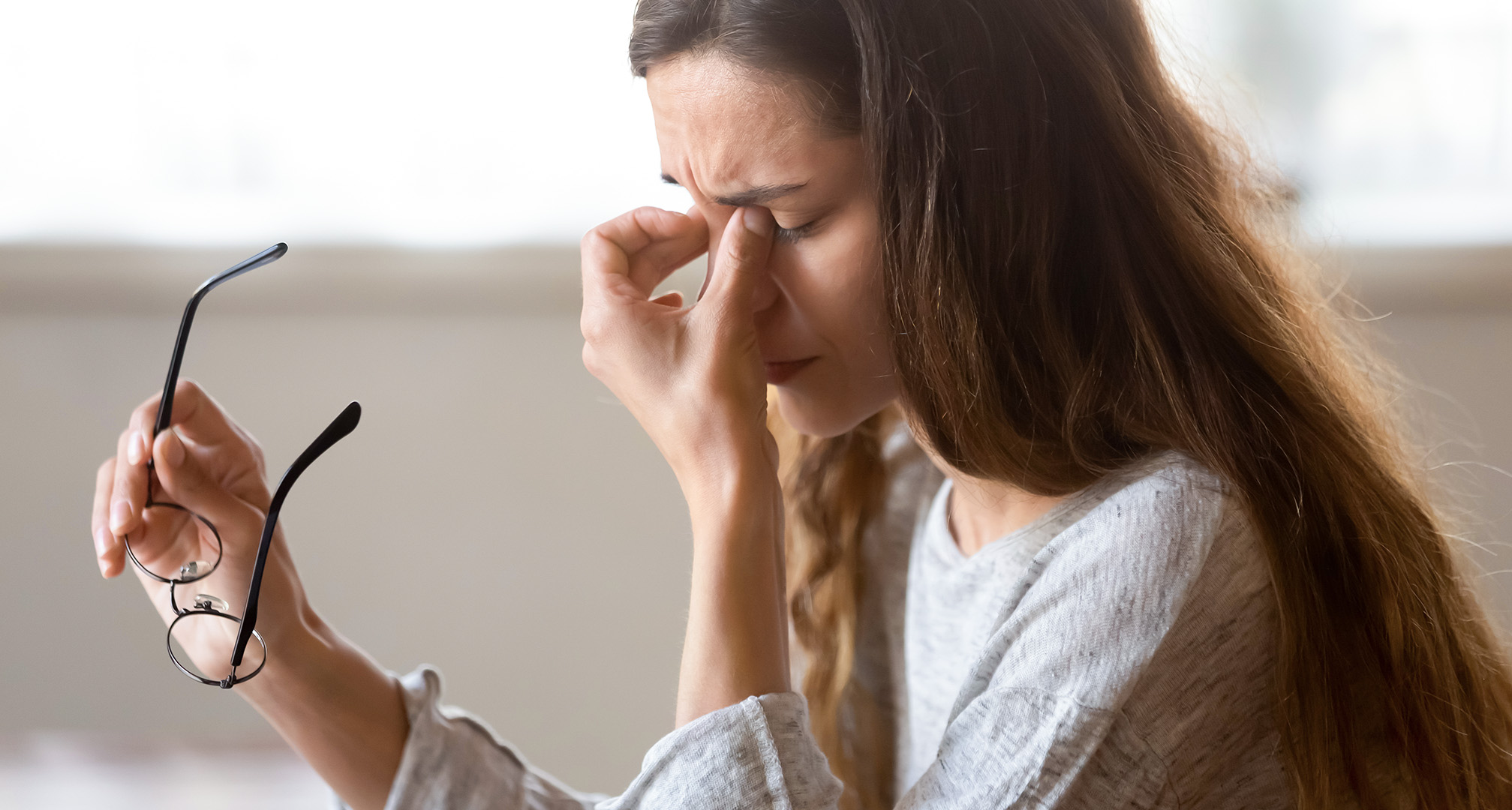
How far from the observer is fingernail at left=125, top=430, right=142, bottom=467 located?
76 centimetres

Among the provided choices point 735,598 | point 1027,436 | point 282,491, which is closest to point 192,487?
point 282,491

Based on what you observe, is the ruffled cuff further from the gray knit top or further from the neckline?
the neckline

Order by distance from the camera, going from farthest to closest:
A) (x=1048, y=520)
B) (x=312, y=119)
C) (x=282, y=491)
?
(x=312, y=119), (x=1048, y=520), (x=282, y=491)

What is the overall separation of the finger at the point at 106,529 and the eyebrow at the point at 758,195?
477 millimetres

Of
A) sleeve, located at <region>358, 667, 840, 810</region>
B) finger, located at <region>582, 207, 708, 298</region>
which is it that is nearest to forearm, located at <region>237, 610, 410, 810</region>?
sleeve, located at <region>358, 667, 840, 810</region>

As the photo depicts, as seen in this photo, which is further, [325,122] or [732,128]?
[325,122]

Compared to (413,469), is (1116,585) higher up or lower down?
higher up

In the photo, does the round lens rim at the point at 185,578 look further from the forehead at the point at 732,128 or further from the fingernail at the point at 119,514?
the forehead at the point at 732,128

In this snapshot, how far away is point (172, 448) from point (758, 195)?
1.54 ft

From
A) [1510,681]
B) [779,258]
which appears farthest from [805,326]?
[1510,681]

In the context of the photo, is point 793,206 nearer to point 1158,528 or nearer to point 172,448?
point 1158,528

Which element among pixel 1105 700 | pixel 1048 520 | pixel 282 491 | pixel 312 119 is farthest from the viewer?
pixel 312 119

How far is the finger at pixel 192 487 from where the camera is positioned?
0.77m

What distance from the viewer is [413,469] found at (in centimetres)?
171
